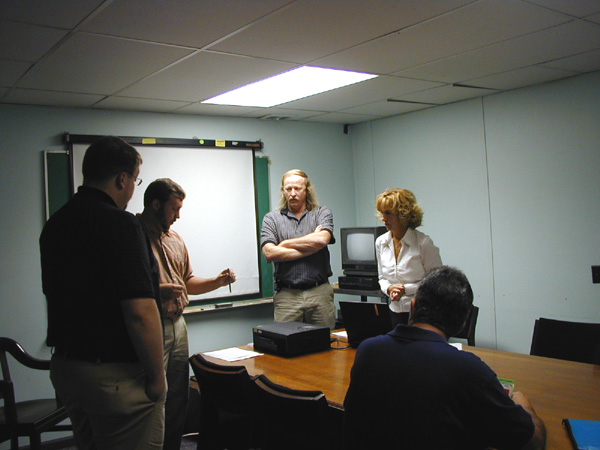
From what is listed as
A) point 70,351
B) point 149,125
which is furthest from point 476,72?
point 70,351

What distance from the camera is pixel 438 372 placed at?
1.47 m

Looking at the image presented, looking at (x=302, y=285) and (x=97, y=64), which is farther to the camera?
(x=302, y=285)

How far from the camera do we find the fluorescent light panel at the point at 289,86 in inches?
146

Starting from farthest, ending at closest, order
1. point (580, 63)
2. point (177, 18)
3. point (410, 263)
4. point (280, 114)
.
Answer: point (280, 114) → point (580, 63) → point (410, 263) → point (177, 18)

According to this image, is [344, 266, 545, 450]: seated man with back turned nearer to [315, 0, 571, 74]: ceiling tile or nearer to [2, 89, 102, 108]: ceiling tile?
[315, 0, 571, 74]: ceiling tile

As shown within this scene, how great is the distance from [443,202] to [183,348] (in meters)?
3.12

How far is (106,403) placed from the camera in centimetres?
173

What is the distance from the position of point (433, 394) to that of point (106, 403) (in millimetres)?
1046

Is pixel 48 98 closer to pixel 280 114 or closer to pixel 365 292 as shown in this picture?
pixel 280 114

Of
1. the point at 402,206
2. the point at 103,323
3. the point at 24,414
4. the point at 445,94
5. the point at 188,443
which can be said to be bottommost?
the point at 188,443

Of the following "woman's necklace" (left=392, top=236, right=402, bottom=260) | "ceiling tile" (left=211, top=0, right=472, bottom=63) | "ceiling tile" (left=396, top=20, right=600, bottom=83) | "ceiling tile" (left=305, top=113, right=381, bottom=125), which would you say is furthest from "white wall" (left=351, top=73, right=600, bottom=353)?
"ceiling tile" (left=211, top=0, right=472, bottom=63)

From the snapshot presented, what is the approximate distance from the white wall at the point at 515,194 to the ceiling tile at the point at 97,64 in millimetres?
2842

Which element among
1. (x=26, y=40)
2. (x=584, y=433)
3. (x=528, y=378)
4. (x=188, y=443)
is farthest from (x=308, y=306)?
(x=26, y=40)

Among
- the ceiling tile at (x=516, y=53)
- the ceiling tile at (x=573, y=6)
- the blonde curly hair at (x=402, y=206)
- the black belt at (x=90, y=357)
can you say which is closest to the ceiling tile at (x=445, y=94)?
the ceiling tile at (x=516, y=53)
